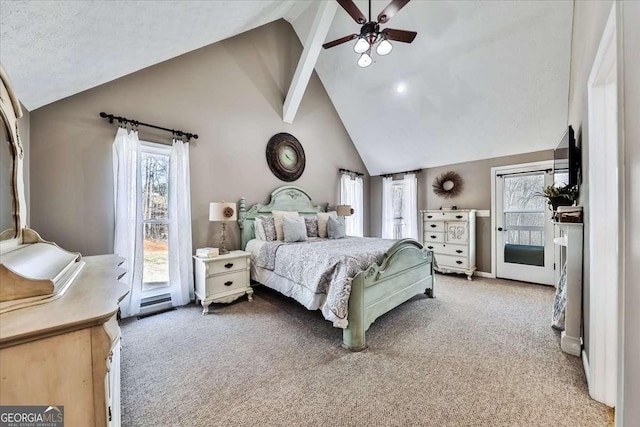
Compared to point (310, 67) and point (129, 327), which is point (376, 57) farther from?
point (129, 327)

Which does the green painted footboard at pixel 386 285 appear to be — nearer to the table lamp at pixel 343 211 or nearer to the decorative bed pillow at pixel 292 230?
the decorative bed pillow at pixel 292 230

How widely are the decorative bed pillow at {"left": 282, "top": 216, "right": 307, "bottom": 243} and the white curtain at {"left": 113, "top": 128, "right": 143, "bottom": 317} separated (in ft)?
5.61

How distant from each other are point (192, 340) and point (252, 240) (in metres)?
1.57

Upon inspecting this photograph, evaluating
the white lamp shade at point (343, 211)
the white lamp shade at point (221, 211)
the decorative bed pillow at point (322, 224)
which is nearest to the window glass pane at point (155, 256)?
the white lamp shade at point (221, 211)

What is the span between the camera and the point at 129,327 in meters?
2.58

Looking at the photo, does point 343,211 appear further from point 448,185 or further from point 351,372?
point 351,372

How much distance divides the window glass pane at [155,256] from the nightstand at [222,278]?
37 cm

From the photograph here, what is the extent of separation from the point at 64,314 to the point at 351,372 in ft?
5.71

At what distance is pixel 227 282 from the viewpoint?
3.16m

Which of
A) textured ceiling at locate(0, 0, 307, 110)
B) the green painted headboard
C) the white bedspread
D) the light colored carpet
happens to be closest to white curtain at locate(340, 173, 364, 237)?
the green painted headboard

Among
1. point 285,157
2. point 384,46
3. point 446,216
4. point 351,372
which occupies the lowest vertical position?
point 351,372

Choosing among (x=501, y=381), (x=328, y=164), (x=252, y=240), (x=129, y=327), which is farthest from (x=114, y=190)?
(x=501, y=381)

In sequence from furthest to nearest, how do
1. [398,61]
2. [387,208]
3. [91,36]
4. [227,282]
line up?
[387,208] < [398,61] < [227,282] < [91,36]

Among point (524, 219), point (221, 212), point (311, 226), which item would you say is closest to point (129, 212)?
point (221, 212)
